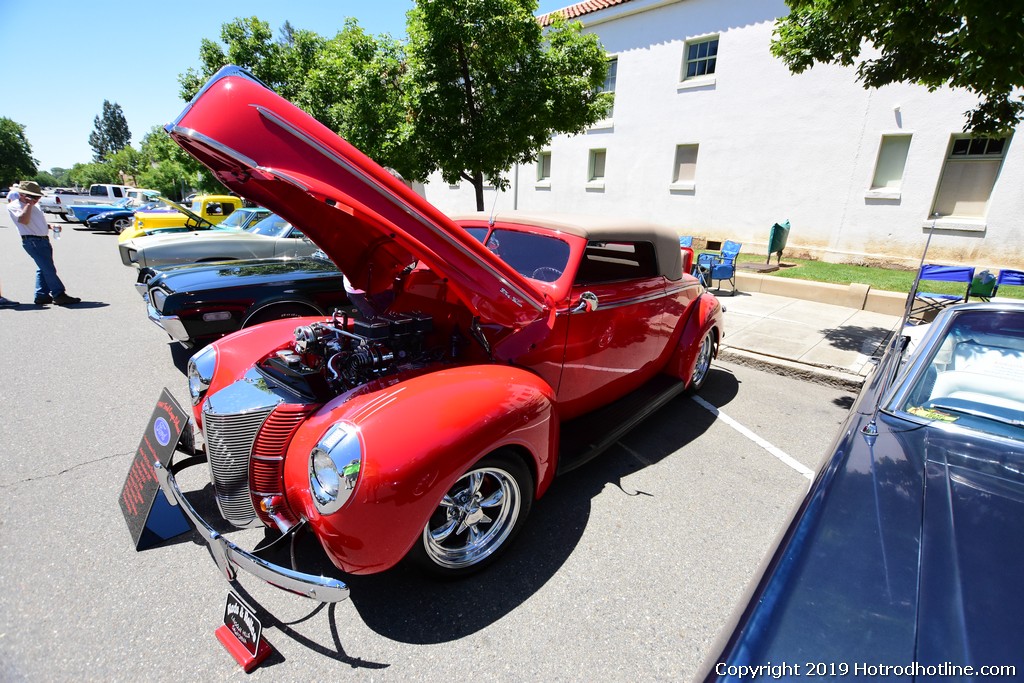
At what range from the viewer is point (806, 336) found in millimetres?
6715

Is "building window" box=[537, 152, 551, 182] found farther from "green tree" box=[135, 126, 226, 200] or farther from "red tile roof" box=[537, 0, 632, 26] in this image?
"green tree" box=[135, 126, 226, 200]

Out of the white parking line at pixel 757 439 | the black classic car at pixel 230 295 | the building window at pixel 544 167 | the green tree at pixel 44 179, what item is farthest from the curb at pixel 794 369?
the green tree at pixel 44 179

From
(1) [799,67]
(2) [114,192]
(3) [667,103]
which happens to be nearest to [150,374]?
(1) [799,67]

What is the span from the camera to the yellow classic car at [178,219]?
1043cm

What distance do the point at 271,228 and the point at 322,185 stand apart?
725 cm

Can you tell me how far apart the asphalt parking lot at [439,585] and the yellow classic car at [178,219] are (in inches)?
302

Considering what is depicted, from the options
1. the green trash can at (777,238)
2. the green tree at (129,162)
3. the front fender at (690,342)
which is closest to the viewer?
the front fender at (690,342)

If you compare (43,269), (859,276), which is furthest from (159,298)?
(859,276)

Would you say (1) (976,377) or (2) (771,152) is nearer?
(1) (976,377)

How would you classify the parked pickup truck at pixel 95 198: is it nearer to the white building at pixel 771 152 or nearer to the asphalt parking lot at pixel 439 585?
the white building at pixel 771 152

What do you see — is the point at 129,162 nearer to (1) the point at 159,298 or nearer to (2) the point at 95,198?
(2) the point at 95,198

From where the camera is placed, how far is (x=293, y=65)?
59.2 feet

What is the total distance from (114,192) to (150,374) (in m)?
32.2

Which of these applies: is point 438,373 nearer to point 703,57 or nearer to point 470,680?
point 470,680
